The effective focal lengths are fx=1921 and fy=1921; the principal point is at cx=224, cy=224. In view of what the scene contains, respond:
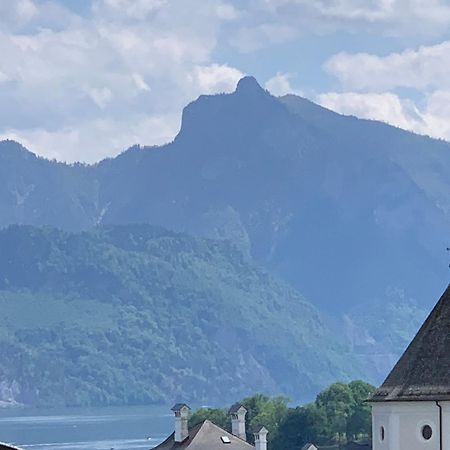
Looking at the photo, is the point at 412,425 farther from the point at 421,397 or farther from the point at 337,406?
the point at 337,406

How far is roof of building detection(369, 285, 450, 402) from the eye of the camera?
3934 centimetres

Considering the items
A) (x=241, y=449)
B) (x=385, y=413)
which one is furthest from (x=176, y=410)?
(x=385, y=413)

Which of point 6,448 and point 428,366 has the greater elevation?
point 428,366

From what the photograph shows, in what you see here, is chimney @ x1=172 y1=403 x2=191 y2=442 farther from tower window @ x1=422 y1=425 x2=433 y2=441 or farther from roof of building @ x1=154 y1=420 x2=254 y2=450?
tower window @ x1=422 y1=425 x2=433 y2=441

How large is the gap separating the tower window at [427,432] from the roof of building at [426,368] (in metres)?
0.58

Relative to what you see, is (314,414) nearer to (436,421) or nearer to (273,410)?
(273,410)

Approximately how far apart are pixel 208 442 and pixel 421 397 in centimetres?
2470

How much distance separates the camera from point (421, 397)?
3934cm

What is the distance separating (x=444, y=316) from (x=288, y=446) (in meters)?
94.2

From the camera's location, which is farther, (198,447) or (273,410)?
(273,410)

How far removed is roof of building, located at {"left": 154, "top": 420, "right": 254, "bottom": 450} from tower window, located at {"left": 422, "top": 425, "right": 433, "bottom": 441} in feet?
77.2

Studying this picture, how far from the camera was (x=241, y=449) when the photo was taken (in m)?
63.4

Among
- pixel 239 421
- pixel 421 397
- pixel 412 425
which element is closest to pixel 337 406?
pixel 239 421

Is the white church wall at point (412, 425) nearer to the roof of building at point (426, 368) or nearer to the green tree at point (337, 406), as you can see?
the roof of building at point (426, 368)
